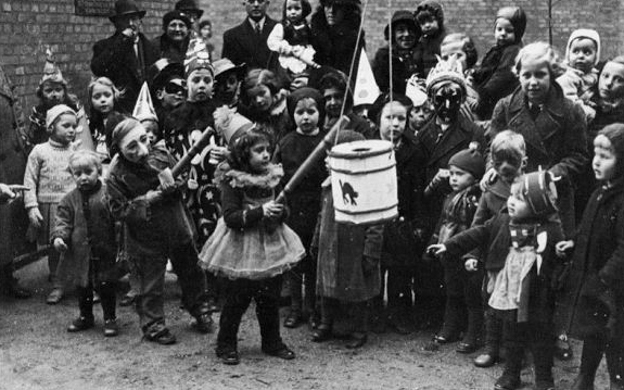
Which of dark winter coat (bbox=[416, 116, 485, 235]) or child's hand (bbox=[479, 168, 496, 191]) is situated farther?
dark winter coat (bbox=[416, 116, 485, 235])

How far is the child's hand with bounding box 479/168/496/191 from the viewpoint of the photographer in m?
5.55

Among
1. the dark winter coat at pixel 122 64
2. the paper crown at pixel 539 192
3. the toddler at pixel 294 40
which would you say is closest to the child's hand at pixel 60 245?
the dark winter coat at pixel 122 64

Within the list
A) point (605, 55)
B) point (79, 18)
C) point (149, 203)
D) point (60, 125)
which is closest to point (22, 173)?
point (60, 125)

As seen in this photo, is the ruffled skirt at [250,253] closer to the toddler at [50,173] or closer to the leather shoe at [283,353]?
the leather shoe at [283,353]

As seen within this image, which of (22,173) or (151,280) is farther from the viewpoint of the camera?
(22,173)

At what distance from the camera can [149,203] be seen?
6.11m

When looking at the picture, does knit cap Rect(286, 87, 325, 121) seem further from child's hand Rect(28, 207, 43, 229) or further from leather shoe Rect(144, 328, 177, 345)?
child's hand Rect(28, 207, 43, 229)

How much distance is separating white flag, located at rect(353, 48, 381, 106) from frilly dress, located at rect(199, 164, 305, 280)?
126cm

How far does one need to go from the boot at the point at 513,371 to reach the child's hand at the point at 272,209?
1.72m

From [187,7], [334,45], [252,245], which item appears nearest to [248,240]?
[252,245]

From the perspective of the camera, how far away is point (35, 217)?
7137 millimetres

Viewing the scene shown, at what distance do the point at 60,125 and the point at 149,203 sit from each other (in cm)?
150

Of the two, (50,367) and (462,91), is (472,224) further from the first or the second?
(50,367)

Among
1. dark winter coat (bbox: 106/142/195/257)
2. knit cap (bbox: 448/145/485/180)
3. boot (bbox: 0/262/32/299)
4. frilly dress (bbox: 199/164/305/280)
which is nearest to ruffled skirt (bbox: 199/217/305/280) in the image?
frilly dress (bbox: 199/164/305/280)
